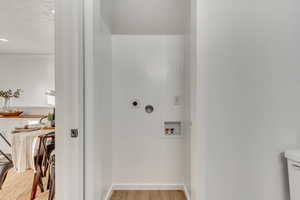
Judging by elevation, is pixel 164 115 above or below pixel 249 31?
below

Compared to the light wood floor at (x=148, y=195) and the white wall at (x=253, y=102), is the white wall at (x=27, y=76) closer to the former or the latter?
the light wood floor at (x=148, y=195)

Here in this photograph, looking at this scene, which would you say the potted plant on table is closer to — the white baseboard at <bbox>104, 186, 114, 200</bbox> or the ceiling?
the ceiling

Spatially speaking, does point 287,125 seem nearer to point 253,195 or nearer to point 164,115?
point 253,195

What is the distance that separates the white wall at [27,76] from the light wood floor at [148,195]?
9.97 ft

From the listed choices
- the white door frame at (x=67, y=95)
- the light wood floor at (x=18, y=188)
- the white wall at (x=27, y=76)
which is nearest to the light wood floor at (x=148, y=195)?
the light wood floor at (x=18, y=188)

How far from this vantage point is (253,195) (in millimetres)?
1315

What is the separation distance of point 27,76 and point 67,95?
12.1ft

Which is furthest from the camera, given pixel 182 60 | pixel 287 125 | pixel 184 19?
pixel 182 60

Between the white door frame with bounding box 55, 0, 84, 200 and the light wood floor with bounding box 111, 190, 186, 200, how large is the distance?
104cm

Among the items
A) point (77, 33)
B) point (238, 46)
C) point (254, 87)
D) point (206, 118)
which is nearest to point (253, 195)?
point (206, 118)

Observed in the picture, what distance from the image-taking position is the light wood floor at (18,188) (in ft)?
6.97

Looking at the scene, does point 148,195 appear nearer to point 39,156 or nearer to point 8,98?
point 39,156

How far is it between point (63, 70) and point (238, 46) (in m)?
1.28

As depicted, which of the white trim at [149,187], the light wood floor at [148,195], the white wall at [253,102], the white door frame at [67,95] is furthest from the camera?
the white trim at [149,187]
